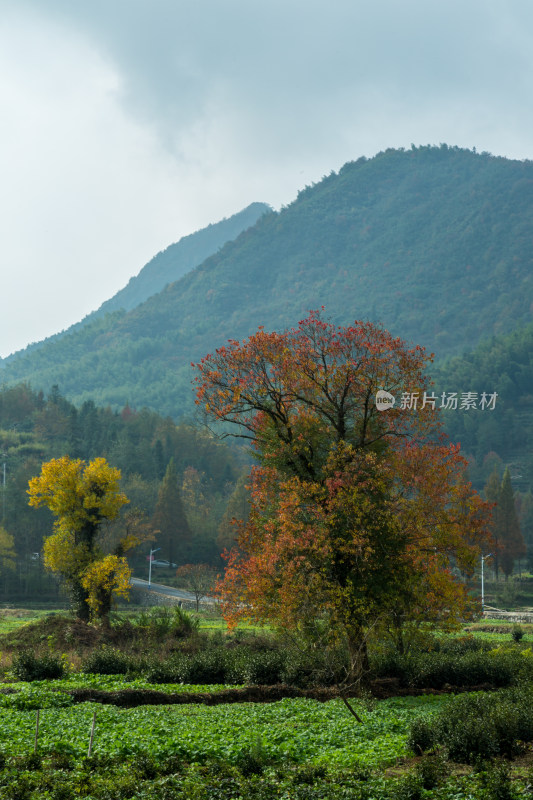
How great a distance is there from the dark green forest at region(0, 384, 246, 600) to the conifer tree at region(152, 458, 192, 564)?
0.45 feet

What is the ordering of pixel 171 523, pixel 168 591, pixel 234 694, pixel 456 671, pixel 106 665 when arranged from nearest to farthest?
pixel 234 694 < pixel 456 671 < pixel 106 665 < pixel 168 591 < pixel 171 523

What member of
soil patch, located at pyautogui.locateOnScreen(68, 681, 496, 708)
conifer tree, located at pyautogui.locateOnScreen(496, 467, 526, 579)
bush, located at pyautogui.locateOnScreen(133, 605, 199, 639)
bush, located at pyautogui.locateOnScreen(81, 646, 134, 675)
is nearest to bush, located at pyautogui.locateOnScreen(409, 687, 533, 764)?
soil patch, located at pyautogui.locateOnScreen(68, 681, 496, 708)

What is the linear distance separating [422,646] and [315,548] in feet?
27.6

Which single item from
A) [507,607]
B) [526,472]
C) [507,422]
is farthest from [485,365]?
[507,607]

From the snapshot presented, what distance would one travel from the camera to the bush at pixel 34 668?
23.3m

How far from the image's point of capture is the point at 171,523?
96438mm

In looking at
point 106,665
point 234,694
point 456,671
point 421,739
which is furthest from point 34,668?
point 421,739

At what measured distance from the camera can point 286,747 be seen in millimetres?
13664

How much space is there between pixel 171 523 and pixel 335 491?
253 feet

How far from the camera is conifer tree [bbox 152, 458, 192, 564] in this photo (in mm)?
96312

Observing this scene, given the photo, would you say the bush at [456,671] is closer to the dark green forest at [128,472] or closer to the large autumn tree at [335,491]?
the large autumn tree at [335,491]

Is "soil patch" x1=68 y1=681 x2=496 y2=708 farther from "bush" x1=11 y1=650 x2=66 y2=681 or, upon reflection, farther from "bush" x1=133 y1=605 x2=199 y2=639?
"bush" x1=133 y1=605 x2=199 y2=639

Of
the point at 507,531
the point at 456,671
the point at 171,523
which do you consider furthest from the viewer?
the point at 171,523

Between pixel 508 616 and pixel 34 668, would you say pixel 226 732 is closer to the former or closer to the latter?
pixel 34 668
